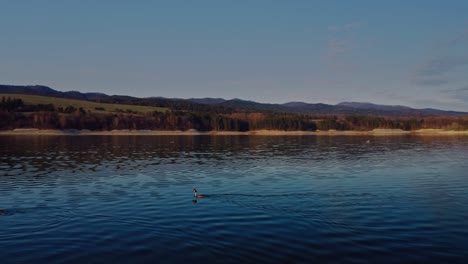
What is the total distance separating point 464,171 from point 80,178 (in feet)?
141

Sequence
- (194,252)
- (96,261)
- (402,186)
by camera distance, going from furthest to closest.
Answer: (402,186), (194,252), (96,261)

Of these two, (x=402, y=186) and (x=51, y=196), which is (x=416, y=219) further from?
(x=51, y=196)

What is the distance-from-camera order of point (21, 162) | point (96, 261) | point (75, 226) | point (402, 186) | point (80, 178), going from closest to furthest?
point (96, 261) → point (75, 226) → point (402, 186) → point (80, 178) → point (21, 162)

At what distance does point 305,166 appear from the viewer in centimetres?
5703

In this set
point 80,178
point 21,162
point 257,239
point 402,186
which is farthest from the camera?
point 21,162

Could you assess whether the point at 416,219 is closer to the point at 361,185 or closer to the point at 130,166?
the point at 361,185

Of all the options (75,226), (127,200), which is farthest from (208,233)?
(127,200)

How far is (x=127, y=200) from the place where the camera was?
3200 centimetres

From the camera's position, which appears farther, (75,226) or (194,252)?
(75,226)

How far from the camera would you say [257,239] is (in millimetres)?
21047

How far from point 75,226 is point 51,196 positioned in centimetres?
1102

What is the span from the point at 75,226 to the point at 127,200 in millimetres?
8040

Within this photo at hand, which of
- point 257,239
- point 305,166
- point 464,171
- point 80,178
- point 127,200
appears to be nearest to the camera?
point 257,239

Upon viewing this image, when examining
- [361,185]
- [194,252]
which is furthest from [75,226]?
[361,185]
